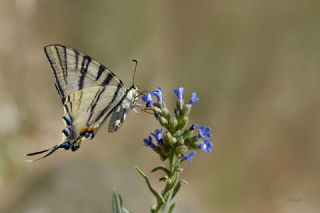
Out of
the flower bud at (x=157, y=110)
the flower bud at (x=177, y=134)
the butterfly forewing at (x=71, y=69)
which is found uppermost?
the butterfly forewing at (x=71, y=69)

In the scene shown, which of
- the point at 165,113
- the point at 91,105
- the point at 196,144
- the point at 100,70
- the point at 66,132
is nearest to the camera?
the point at 196,144

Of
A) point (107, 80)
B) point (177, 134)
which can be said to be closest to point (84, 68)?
point (107, 80)

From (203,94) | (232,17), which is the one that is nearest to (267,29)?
(232,17)

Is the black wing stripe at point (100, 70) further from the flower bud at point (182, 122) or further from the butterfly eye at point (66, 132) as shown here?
the flower bud at point (182, 122)

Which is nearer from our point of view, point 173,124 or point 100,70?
point 173,124

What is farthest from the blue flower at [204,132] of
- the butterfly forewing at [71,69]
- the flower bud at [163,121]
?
the butterfly forewing at [71,69]

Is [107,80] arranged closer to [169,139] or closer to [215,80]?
[169,139]

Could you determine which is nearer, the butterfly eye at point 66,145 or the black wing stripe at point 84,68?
the butterfly eye at point 66,145
